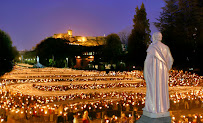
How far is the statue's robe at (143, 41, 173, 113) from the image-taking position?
534cm

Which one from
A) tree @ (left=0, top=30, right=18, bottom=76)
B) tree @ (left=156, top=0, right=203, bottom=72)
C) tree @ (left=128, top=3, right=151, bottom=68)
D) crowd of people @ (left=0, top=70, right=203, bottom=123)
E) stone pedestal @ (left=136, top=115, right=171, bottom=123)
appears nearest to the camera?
stone pedestal @ (left=136, top=115, right=171, bottom=123)

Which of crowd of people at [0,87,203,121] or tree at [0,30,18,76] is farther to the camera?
tree at [0,30,18,76]

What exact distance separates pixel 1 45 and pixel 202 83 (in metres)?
28.9

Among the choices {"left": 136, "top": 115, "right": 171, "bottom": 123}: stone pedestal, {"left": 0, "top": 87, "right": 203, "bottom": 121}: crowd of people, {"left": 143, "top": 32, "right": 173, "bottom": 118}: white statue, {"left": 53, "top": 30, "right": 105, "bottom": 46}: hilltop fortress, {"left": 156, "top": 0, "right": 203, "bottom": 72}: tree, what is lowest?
{"left": 0, "top": 87, "right": 203, "bottom": 121}: crowd of people

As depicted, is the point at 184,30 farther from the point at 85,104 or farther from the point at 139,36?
the point at 139,36

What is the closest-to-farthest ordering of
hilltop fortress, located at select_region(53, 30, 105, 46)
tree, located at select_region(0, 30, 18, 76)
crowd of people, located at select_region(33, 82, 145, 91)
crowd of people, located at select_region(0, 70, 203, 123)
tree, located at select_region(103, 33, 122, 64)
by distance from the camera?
crowd of people, located at select_region(0, 70, 203, 123)
crowd of people, located at select_region(33, 82, 145, 91)
tree, located at select_region(0, 30, 18, 76)
tree, located at select_region(103, 33, 122, 64)
hilltop fortress, located at select_region(53, 30, 105, 46)

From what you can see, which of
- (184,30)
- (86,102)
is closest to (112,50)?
(184,30)

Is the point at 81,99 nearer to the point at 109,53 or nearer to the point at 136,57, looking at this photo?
the point at 136,57

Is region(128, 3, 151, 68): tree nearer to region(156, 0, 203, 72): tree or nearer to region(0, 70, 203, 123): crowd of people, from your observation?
region(156, 0, 203, 72): tree

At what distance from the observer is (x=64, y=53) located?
222 ft

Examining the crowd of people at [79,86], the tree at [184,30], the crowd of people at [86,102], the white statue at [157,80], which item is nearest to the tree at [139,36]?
the tree at [184,30]

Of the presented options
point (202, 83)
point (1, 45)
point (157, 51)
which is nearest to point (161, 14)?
point (202, 83)

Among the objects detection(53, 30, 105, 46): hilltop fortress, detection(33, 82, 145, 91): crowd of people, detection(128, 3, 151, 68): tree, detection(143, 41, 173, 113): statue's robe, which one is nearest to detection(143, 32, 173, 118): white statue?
detection(143, 41, 173, 113): statue's robe

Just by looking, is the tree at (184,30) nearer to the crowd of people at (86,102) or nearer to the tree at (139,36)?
the crowd of people at (86,102)
